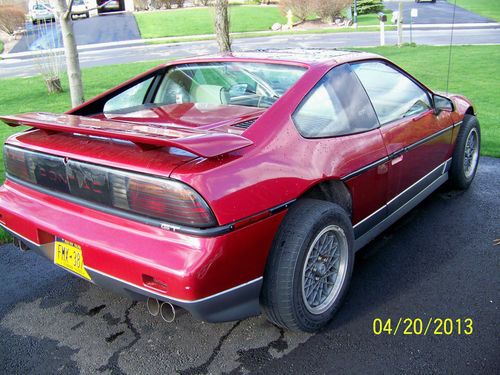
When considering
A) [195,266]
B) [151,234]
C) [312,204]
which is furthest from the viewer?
[312,204]

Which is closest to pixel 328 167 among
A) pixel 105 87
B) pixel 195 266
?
pixel 195 266

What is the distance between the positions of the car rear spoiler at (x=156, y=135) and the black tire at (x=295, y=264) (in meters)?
0.48

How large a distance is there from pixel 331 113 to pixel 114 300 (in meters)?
1.73

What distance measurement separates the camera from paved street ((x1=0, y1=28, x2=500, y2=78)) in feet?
60.7

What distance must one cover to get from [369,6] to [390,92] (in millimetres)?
34567

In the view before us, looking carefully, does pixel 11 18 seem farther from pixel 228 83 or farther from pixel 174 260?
pixel 174 260

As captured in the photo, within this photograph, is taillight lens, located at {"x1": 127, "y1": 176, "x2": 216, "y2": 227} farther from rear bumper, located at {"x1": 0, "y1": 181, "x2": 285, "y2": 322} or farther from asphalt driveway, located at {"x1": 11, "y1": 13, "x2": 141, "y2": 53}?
asphalt driveway, located at {"x1": 11, "y1": 13, "x2": 141, "y2": 53}

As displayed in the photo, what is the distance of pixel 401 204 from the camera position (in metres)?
3.47

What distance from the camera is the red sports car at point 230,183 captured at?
216 centimetres

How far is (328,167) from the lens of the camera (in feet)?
8.64

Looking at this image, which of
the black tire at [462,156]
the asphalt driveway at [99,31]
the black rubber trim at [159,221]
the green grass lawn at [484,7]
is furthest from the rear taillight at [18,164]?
the green grass lawn at [484,7]

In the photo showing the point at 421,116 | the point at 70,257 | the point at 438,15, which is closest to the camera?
the point at 70,257

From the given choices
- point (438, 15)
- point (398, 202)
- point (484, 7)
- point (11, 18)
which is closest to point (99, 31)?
point (11, 18)

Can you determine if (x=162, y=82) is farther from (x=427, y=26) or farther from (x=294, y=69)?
(x=427, y=26)
